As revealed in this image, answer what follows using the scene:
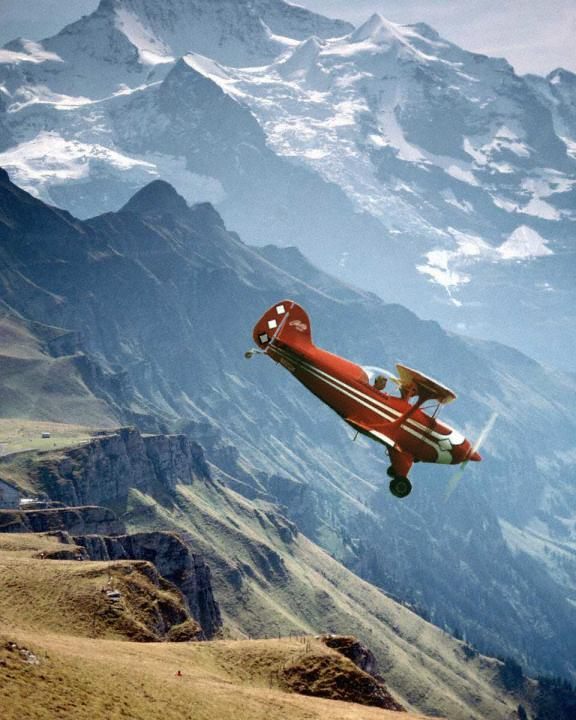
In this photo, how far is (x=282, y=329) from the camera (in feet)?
257

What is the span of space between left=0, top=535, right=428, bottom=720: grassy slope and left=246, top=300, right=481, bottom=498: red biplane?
21696 mm

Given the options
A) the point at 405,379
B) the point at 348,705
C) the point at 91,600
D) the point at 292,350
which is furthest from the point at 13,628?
the point at 405,379

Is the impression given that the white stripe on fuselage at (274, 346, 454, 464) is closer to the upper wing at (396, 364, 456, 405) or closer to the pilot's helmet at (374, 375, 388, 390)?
the pilot's helmet at (374, 375, 388, 390)

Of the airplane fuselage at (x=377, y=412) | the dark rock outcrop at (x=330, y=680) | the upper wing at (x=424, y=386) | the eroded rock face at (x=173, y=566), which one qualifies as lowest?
the eroded rock face at (x=173, y=566)

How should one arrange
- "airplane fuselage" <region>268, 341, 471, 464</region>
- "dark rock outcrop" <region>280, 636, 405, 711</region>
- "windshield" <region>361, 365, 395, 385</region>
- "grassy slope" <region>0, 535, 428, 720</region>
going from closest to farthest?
"grassy slope" <region>0, 535, 428, 720</region>, "airplane fuselage" <region>268, 341, 471, 464</region>, "windshield" <region>361, 365, 395, 385</region>, "dark rock outcrop" <region>280, 636, 405, 711</region>

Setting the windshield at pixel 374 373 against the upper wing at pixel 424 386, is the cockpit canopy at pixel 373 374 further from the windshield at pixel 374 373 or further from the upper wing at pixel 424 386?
the upper wing at pixel 424 386

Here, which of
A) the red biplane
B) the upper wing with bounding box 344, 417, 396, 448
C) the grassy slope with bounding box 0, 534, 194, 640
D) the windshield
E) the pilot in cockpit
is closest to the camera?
the upper wing with bounding box 344, 417, 396, 448

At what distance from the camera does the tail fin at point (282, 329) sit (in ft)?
256

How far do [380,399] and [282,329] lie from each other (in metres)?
11.9

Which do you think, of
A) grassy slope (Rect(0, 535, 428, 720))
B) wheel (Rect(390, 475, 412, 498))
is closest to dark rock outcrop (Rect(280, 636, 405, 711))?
grassy slope (Rect(0, 535, 428, 720))

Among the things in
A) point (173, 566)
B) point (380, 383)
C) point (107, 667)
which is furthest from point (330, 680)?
point (173, 566)

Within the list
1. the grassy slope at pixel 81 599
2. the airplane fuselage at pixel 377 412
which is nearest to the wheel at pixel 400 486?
the airplane fuselage at pixel 377 412

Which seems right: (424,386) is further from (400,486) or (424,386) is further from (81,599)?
(81,599)

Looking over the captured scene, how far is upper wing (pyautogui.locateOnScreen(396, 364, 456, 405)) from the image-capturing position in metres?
68.4
